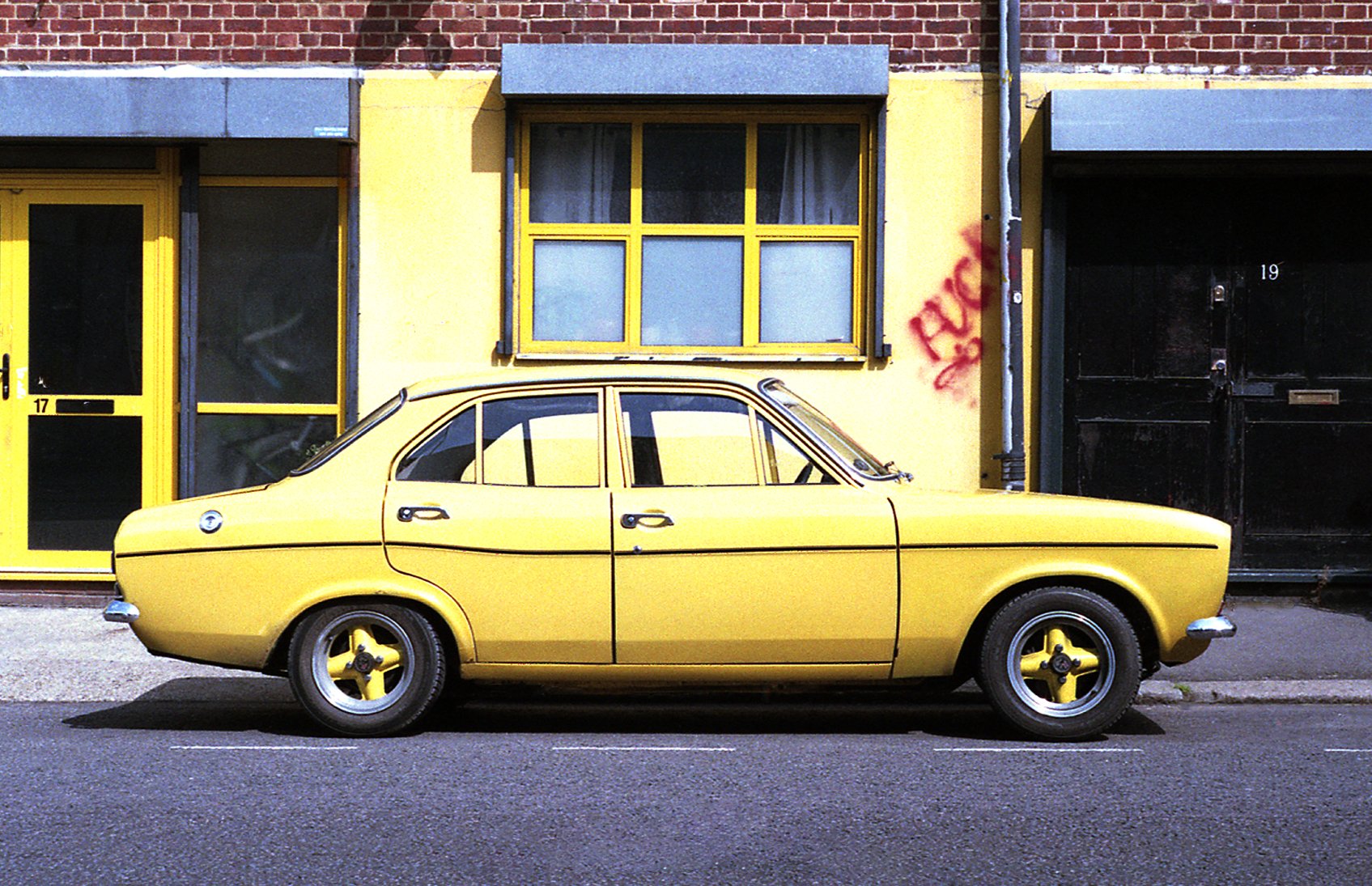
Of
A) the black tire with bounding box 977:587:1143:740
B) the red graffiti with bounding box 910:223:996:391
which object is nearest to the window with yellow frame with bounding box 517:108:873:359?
the red graffiti with bounding box 910:223:996:391

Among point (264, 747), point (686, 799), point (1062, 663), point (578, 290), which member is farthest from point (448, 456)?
point (578, 290)

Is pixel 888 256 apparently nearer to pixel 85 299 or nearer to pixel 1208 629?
pixel 1208 629

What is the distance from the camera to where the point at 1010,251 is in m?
10.4

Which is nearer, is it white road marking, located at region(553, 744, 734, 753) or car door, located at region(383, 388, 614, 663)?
white road marking, located at region(553, 744, 734, 753)

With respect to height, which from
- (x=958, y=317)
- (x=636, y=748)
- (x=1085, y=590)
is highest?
(x=958, y=317)

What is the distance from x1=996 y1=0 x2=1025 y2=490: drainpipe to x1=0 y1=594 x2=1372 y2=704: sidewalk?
1809 millimetres

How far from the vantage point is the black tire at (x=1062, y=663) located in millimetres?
6457

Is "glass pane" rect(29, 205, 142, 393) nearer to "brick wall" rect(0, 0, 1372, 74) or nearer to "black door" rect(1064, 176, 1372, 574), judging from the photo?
"brick wall" rect(0, 0, 1372, 74)

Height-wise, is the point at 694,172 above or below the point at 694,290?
above

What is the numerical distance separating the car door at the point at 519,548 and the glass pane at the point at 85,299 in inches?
190

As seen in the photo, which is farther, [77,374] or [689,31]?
[77,374]

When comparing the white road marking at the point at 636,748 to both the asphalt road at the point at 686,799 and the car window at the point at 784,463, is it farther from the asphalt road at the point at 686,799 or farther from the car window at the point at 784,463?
the car window at the point at 784,463

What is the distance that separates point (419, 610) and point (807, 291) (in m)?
4.79

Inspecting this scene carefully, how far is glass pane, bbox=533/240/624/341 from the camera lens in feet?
35.1
